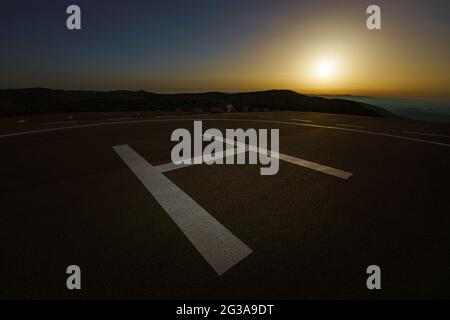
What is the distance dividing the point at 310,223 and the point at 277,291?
1.01 m

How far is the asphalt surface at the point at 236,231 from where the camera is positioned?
1692 millimetres

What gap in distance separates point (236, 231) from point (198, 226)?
1.34ft

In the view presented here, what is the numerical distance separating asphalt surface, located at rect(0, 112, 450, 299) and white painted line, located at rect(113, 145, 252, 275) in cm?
7

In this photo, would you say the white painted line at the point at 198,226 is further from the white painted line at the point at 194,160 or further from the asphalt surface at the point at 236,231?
the white painted line at the point at 194,160

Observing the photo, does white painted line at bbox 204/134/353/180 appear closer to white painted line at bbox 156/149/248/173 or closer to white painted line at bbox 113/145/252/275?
white painted line at bbox 156/149/248/173

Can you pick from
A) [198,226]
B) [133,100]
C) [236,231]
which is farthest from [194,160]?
[133,100]

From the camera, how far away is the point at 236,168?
4.28 m

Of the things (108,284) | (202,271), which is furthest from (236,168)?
(108,284)

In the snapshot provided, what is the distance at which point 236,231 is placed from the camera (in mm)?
2326

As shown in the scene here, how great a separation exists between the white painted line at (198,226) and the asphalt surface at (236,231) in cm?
7

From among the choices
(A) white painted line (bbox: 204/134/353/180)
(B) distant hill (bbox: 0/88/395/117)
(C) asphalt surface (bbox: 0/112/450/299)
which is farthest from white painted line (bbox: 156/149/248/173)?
(B) distant hill (bbox: 0/88/395/117)

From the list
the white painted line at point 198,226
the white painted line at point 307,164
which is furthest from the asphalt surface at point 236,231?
the white painted line at point 307,164
